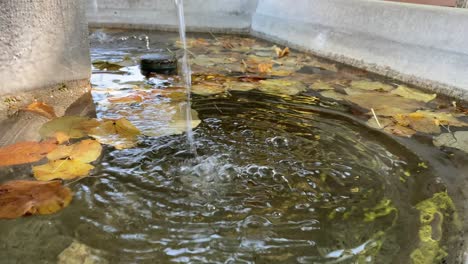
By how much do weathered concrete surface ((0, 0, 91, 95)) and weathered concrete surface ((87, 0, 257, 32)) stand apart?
282 cm

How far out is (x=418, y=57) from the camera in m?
2.84

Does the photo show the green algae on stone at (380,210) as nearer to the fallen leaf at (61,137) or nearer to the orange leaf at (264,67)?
the fallen leaf at (61,137)

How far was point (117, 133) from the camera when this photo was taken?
183 cm

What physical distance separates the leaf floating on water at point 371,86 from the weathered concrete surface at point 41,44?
70.5 inches

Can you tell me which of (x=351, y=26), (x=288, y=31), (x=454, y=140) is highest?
(x=351, y=26)

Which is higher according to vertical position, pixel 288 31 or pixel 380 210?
pixel 288 31

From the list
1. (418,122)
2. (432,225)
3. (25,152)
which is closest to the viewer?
(432,225)

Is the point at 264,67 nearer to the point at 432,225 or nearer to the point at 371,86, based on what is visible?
the point at 371,86

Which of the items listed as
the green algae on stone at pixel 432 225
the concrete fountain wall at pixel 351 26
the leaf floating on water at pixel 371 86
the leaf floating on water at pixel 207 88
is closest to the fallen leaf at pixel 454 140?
the green algae on stone at pixel 432 225

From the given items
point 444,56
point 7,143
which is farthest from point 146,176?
point 444,56

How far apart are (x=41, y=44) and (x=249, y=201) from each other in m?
1.52

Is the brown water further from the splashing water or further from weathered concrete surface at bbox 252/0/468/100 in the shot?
weathered concrete surface at bbox 252/0/468/100

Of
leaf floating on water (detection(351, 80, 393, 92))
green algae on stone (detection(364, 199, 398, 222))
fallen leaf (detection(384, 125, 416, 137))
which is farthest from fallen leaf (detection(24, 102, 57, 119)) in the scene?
leaf floating on water (detection(351, 80, 393, 92))

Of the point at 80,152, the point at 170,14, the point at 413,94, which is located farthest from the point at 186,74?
the point at 170,14
